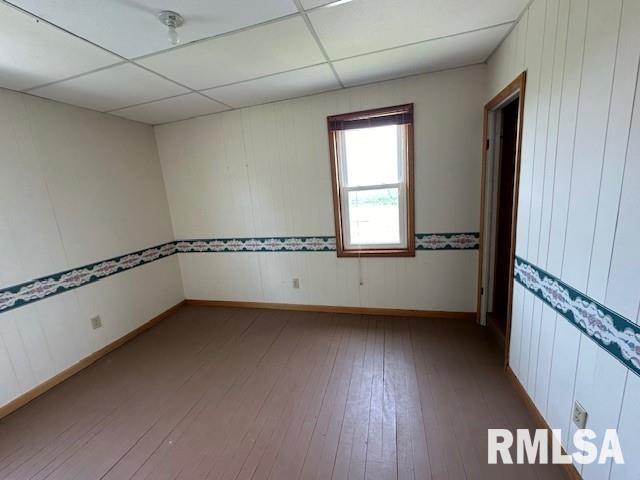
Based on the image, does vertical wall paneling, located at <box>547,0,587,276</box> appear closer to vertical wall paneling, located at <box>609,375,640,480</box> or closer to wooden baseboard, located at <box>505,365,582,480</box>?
vertical wall paneling, located at <box>609,375,640,480</box>

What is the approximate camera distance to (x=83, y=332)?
2359mm

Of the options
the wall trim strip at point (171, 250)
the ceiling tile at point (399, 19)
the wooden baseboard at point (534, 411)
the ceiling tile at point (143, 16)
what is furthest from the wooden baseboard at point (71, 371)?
the wooden baseboard at point (534, 411)

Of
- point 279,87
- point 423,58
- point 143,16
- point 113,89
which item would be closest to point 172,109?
point 113,89

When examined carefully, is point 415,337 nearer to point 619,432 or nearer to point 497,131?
point 619,432

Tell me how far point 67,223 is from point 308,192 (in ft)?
7.03

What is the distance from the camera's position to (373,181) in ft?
8.74

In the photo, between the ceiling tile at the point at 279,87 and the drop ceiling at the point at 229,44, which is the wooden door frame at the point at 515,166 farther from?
the ceiling tile at the point at 279,87

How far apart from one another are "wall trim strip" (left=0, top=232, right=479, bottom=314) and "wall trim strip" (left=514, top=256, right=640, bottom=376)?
0.97 m

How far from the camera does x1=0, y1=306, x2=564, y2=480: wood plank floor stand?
1.39 m

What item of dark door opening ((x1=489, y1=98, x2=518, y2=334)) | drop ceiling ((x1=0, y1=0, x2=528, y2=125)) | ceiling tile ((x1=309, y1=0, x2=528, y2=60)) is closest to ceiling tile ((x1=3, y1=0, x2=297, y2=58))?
drop ceiling ((x1=0, y1=0, x2=528, y2=125))

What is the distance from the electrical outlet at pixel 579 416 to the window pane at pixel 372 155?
1.98 meters

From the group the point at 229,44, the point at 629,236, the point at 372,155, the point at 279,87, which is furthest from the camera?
the point at 372,155

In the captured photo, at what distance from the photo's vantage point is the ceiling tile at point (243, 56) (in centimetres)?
154

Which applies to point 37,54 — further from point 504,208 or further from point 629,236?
point 504,208
